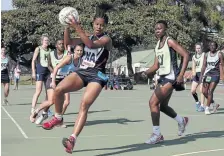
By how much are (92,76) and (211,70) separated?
7.22 meters

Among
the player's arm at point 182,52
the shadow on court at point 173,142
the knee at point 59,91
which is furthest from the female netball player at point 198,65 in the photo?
the knee at point 59,91

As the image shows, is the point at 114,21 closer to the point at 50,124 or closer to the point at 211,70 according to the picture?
the point at 211,70

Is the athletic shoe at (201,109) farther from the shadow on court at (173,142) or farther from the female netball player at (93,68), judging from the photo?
the female netball player at (93,68)

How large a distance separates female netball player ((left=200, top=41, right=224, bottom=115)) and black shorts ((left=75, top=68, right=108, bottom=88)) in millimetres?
6893

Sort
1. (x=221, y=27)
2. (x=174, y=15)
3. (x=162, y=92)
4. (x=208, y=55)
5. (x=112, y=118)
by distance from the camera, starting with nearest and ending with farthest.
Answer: (x=162, y=92)
(x=112, y=118)
(x=208, y=55)
(x=174, y=15)
(x=221, y=27)

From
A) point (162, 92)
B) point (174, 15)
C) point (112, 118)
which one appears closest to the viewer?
point (162, 92)

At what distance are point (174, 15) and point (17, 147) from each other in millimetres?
40139

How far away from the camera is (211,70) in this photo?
45.5 ft

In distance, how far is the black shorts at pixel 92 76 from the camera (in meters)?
7.32

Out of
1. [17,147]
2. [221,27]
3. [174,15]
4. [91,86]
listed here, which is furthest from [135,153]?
[221,27]

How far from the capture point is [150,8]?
46656 millimetres

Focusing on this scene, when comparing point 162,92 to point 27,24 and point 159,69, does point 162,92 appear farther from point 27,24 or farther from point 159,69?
point 27,24

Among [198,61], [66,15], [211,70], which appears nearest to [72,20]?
[66,15]

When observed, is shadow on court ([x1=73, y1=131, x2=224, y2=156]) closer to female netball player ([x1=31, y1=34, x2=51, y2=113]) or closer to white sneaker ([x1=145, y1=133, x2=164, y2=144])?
white sneaker ([x1=145, y1=133, x2=164, y2=144])
